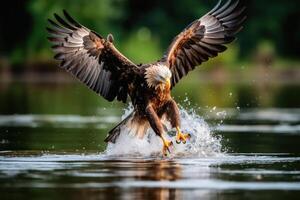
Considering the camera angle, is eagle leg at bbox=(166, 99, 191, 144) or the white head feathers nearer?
eagle leg at bbox=(166, 99, 191, 144)

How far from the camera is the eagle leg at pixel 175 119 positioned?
1587 centimetres

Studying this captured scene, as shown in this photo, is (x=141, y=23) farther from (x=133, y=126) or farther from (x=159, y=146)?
(x=159, y=146)

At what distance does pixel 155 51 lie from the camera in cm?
5931

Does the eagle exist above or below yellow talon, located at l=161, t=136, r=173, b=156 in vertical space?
above

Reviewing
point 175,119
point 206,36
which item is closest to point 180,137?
point 175,119

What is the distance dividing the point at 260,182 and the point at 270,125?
9.91 metres

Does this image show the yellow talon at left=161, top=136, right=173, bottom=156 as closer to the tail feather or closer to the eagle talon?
the eagle talon

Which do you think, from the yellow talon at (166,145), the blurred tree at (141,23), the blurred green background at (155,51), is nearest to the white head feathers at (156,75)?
the yellow talon at (166,145)

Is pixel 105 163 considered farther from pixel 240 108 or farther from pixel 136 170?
pixel 240 108

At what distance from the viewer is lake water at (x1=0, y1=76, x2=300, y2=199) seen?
11984mm

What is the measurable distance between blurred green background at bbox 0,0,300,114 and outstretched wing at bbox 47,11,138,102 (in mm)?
10991

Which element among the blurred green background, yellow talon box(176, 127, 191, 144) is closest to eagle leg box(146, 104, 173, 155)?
yellow talon box(176, 127, 191, 144)

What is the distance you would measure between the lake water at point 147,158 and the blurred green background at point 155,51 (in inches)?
203

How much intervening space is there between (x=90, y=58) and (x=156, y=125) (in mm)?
1890
